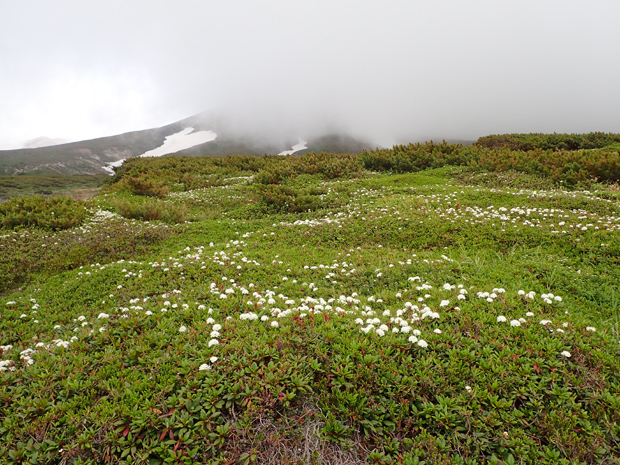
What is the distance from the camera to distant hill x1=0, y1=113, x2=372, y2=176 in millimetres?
73500

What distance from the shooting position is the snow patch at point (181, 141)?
3305 inches

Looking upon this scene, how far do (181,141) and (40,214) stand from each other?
288 feet

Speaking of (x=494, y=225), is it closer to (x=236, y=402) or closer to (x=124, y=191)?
(x=236, y=402)

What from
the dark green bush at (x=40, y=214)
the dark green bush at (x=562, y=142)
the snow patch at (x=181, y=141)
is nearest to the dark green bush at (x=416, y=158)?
the dark green bush at (x=562, y=142)

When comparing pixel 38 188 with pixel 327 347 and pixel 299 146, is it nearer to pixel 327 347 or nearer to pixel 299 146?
pixel 327 347

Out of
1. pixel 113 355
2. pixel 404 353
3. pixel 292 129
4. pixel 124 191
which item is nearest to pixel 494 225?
pixel 404 353

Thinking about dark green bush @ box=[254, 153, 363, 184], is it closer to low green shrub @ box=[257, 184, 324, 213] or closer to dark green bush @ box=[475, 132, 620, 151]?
low green shrub @ box=[257, 184, 324, 213]

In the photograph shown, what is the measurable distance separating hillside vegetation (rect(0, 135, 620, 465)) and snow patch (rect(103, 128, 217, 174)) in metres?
82.5

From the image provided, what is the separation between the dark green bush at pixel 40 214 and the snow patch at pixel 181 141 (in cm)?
7258

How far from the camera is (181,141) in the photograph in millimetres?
93312

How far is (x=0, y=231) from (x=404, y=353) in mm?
17493

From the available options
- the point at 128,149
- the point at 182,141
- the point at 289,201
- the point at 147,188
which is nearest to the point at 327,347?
the point at 289,201

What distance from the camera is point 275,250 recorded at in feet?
34.8

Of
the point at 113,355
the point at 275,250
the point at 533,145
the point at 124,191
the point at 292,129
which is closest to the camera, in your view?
the point at 113,355
